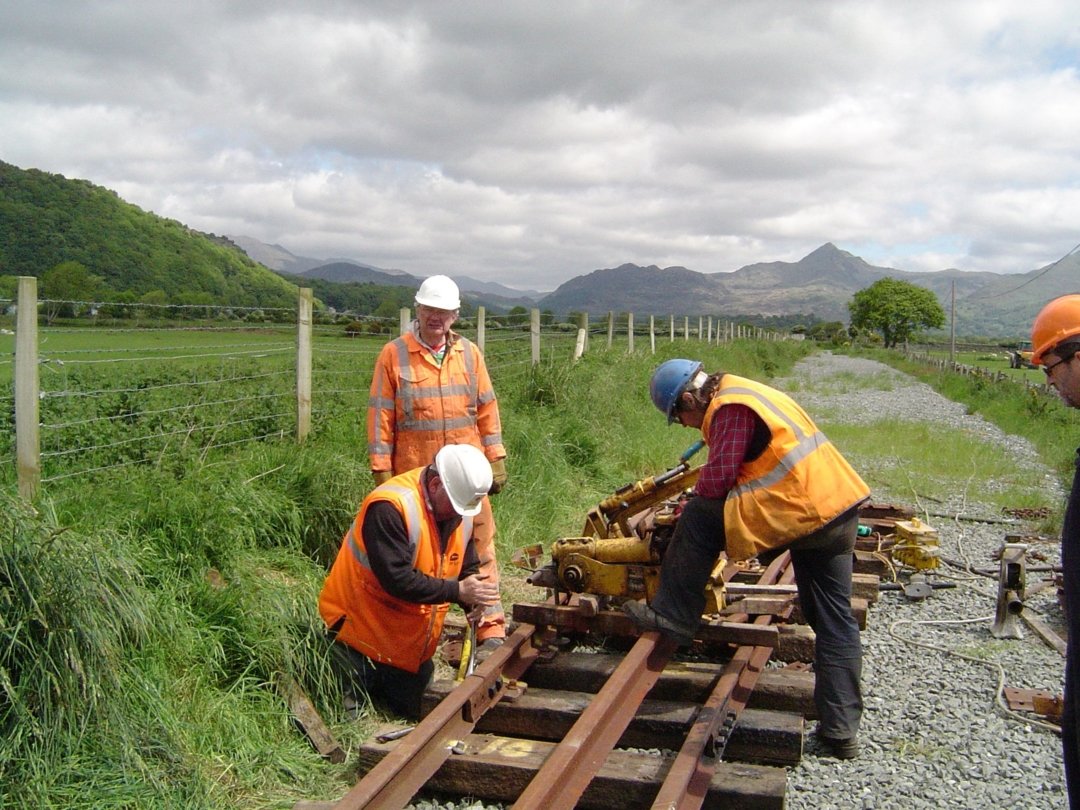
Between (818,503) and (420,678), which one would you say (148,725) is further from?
(818,503)

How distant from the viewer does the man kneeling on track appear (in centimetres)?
425

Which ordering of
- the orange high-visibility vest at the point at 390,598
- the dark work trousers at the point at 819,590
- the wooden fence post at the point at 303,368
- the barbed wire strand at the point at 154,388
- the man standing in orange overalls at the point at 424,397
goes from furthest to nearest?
the wooden fence post at the point at 303,368 < the man standing in orange overalls at the point at 424,397 < the barbed wire strand at the point at 154,388 < the orange high-visibility vest at the point at 390,598 < the dark work trousers at the point at 819,590

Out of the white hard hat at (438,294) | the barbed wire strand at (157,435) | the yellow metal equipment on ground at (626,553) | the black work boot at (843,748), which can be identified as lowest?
the black work boot at (843,748)

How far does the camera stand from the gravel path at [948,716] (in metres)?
3.81

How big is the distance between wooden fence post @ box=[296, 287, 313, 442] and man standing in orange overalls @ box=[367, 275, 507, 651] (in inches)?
77.1

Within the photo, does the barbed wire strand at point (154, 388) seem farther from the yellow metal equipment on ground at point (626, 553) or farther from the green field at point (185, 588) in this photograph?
the yellow metal equipment on ground at point (626, 553)

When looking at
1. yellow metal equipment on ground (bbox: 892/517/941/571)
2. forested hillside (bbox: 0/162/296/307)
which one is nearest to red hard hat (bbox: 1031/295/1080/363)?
yellow metal equipment on ground (bbox: 892/517/941/571)

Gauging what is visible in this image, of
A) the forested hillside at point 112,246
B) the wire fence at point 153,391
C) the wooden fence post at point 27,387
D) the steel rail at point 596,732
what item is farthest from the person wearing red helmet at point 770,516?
the forested hillside at point 112,246

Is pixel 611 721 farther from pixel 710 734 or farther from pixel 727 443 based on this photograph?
pixel 727 443

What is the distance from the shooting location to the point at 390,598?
4473mm

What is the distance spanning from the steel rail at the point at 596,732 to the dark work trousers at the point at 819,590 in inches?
9.1

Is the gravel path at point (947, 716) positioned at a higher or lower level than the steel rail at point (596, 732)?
lower

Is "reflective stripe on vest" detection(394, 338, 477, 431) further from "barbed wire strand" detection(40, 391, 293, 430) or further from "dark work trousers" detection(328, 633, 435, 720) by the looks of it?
"barbed wire strand" detection(40, 391, 293, 430)

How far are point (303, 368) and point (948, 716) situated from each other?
5166 mm
